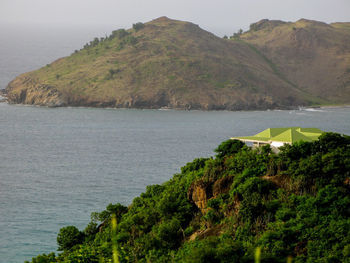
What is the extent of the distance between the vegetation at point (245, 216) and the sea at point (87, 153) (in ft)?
40.0

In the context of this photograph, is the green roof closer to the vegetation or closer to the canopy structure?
the canopy structure

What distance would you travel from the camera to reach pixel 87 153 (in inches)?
4432

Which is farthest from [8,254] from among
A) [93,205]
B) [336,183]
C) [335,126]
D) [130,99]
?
[130,99]

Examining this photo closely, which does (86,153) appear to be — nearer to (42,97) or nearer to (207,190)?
(207,190)

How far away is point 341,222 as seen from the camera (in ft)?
138

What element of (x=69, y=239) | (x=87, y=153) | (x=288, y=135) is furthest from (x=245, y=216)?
(x=87, y=153)

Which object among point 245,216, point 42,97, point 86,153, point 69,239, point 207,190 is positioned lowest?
point 69,239

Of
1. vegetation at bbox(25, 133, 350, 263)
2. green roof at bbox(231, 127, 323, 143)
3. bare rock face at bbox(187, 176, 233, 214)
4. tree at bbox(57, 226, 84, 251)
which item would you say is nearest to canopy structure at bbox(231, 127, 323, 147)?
green roof at bbox(231, 127, 323, 143)

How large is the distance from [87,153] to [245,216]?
70.3 m

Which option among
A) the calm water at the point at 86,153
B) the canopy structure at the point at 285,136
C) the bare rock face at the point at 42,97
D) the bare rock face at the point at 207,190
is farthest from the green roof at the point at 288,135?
the bare rock face at the point at 42,97

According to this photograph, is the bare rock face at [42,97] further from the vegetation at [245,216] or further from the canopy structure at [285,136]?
the vegetation at [245,216]

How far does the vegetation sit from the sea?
12181mm

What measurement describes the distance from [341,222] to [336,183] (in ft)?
15.0

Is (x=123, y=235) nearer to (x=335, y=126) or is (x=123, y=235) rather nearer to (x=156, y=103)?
(x=335, y=126)
